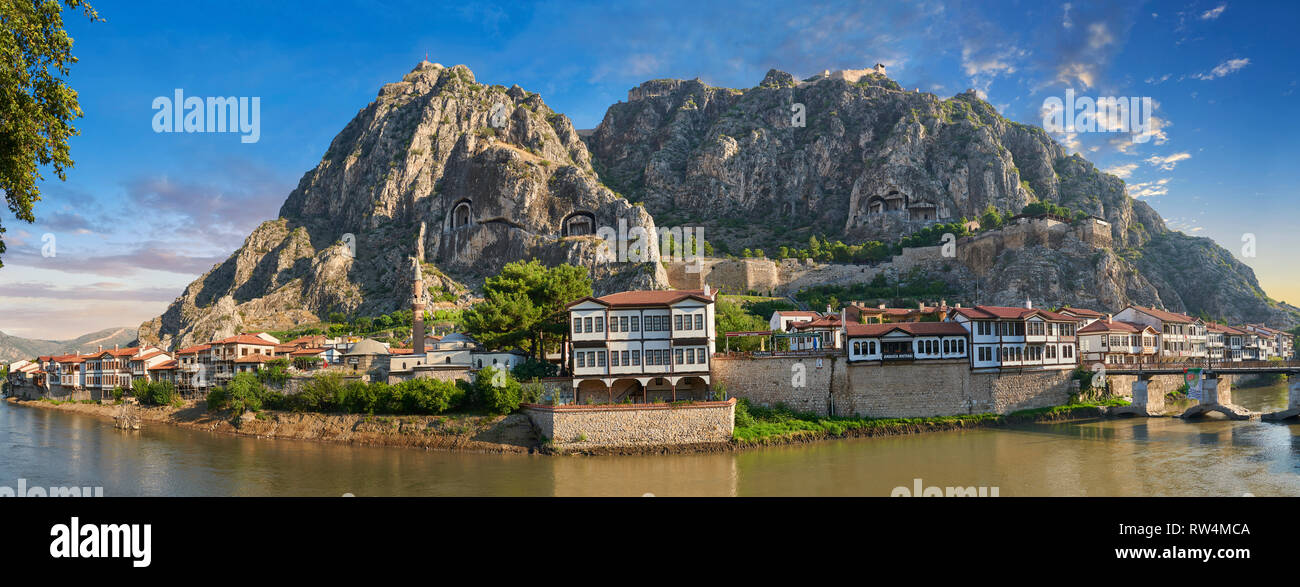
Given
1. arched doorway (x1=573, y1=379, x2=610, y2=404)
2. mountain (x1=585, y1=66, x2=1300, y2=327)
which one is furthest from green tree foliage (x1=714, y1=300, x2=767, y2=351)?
mountain (x1=585, y1=66, x2=1300, y2=327)

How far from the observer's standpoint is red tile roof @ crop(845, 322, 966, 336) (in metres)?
38.8

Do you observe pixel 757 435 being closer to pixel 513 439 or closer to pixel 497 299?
pixel 513 439

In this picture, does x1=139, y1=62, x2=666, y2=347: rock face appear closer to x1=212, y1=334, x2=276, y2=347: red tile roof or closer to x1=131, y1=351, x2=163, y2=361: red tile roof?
x1=131, y1=351, x2=163, y2=361: red tile roof

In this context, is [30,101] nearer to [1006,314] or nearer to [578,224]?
Answer: [1006,314]

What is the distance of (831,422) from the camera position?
3712 centimetres

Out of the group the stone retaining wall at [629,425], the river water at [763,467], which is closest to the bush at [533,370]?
the stone retaining wall at [629,425]

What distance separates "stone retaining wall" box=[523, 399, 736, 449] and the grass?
188 centimetres

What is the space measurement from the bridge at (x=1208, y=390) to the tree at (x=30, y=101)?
50667 mm

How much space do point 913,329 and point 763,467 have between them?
15.7 meters

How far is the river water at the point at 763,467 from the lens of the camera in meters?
25.3

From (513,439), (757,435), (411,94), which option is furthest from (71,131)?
Answer: (411,94)

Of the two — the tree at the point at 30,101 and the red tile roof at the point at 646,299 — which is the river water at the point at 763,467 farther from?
the tree at the point at 30,101

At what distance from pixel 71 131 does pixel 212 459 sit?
2315cm

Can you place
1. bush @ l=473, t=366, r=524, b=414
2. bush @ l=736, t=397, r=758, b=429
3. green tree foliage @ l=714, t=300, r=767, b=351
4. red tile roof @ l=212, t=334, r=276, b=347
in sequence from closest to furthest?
bush @ l=736, t=397, r=758, b=429 < bush @ l=473, t=366, r=524, b=414 < green tree foliage @ l=714, t=300, r=767, b=351 < red tile roof @ l=212, t=334, r=276, b=347
